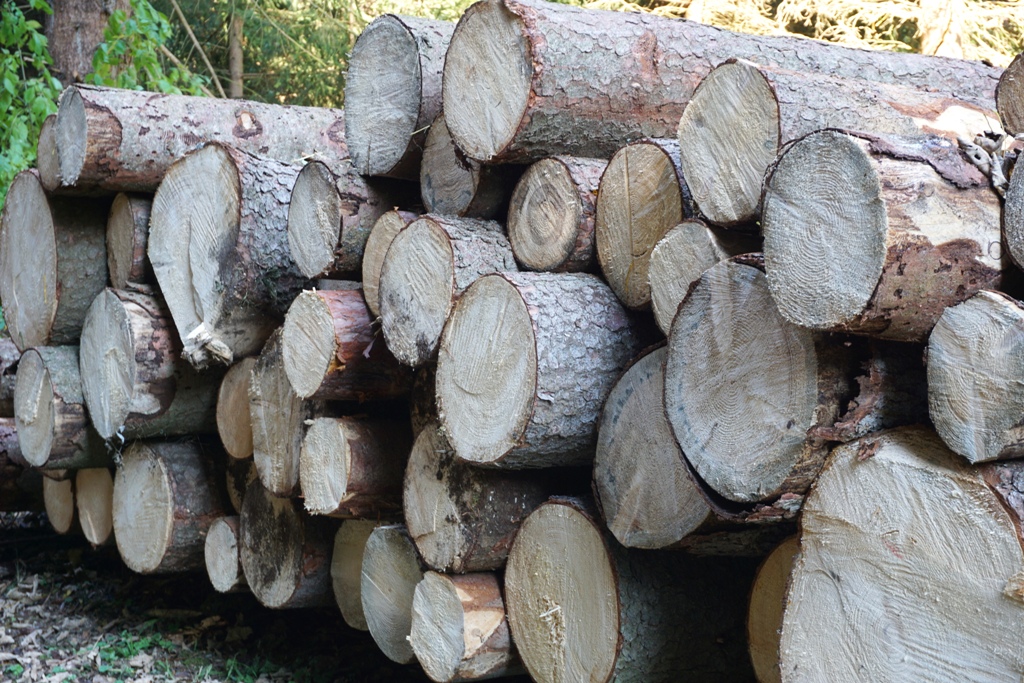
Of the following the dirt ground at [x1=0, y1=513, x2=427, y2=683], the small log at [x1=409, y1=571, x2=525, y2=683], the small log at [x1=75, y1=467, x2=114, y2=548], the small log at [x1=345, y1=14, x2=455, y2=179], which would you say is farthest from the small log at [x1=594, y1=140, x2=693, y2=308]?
the small log at [x1=75, y1=467, x2=114, y2=548]

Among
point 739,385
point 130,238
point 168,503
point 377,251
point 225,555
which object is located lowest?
point 225,555

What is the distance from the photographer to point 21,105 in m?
5.88

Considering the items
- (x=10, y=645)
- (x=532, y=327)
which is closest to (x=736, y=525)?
(x=532, y=327)

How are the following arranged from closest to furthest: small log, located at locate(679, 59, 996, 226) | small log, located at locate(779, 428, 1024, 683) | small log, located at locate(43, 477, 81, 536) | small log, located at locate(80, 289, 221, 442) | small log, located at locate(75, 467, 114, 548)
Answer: small log, located at locate(779, 428, 1024, 683) < small log, located at locate(679, 59, 996, 226) < small log, located at locate(80, 289, 221, 442) < small log, located at locate(75, 467, 114, 548) < small log, located at locate(43, 477, 81, 536)

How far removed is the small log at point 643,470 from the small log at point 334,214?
42.6 inches

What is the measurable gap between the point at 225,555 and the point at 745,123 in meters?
2.49

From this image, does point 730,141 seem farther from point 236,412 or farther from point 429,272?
point 236,412

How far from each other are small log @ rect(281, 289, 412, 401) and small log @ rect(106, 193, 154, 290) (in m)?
1.05

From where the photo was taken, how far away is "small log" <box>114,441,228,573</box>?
3754mm

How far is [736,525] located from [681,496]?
0.41 ft

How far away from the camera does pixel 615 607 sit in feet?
7.55

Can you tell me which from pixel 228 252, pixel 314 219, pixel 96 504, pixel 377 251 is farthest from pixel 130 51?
pixel 377 251

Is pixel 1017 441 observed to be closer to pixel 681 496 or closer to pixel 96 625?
pixel 681 496

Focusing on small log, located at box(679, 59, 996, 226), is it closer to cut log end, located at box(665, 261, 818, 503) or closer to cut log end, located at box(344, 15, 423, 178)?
cut log end, located at box(665, 261, 818, 503)
